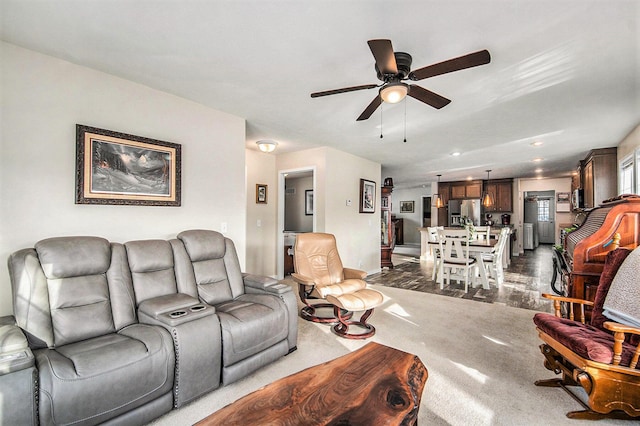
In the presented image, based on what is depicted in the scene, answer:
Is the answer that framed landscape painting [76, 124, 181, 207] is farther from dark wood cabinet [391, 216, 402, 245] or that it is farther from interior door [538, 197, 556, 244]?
interior door [538, 197, 556, 244]

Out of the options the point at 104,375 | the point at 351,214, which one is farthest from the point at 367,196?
the point at 104,375

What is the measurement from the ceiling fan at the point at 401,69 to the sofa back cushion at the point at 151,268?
1.96m

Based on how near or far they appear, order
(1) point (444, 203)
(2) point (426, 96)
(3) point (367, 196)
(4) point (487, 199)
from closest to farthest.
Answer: (2) point (426, 96)
(3) point (367, 196)
(4) point (487, 199)
(1) point (444, 203)

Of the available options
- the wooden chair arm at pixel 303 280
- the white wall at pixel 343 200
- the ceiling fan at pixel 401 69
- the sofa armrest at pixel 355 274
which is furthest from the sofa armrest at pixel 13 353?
the white wall at pixel 343 200

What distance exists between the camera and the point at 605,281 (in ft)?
6.98

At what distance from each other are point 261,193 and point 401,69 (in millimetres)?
3730

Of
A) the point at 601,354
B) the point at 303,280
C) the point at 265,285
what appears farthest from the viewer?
the point at 303,280

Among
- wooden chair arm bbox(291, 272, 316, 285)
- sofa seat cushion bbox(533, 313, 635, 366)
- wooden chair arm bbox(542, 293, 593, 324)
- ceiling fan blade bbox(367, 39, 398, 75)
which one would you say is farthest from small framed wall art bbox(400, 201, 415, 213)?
ceiling fan blade bbox(367, 39, 398, 75)

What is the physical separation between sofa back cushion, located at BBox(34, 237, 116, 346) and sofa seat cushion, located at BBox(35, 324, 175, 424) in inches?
4.3

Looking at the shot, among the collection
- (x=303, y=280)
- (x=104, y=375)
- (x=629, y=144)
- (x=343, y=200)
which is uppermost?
(x=629, y=144)

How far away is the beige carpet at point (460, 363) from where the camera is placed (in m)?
1.86

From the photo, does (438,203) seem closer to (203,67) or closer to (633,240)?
(633,240)

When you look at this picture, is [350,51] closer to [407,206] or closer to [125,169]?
[125,169]

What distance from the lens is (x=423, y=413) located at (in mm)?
1856
